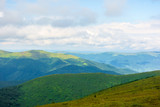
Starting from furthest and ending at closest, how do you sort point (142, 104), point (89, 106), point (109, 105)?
point (89, 106), point (109, 105), point (142, 104)

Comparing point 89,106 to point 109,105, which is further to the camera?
point 89,106

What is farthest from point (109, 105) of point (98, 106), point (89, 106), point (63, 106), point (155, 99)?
point (63, 106)

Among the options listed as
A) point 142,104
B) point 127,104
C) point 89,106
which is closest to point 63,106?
point 89,106

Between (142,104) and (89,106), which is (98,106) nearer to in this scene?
(89,106)

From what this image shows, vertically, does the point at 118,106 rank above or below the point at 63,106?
above

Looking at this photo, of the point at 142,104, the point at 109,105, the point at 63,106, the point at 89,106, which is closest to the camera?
the point at 142,104

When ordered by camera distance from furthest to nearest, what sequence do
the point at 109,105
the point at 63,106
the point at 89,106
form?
the point at 63,106
the point at 89,106
the point at 109,105

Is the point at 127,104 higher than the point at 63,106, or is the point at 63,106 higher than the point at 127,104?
the point at 127,104

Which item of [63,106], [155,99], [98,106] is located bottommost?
[63,106]

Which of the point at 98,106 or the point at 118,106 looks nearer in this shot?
the point at 118,106

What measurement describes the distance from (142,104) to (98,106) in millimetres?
19509

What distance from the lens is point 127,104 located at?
231ft

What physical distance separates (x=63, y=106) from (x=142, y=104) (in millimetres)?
49359

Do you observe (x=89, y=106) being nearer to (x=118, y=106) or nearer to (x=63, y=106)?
(x=118, y=106)
